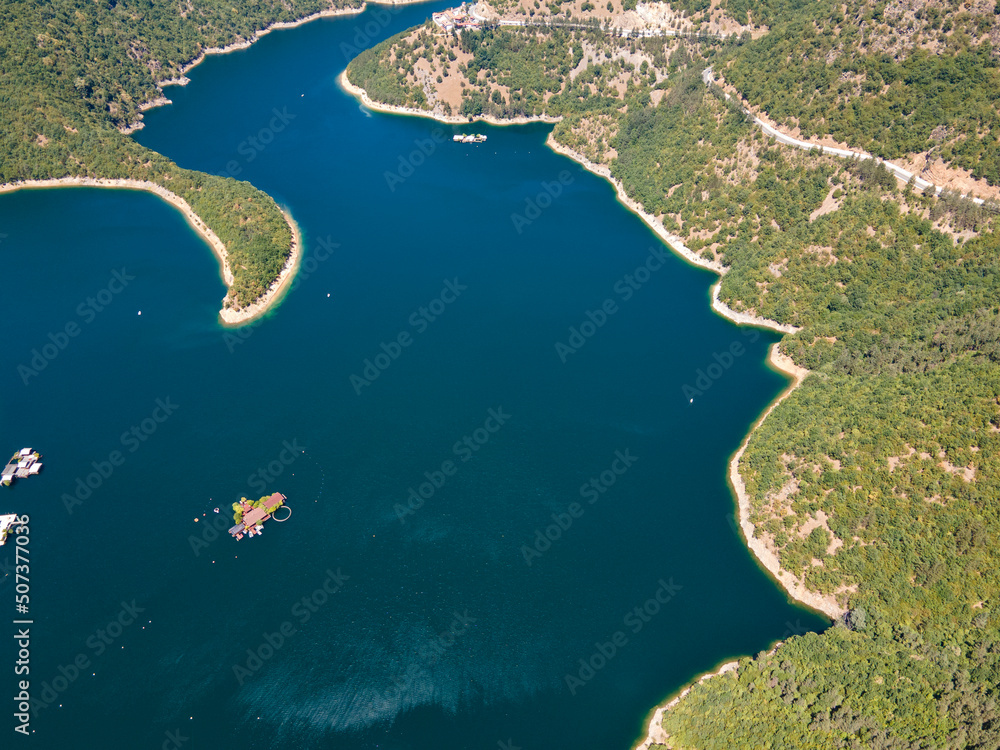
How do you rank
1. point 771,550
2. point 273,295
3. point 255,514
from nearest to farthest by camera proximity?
point 771,550, point 255,514, point 273,295

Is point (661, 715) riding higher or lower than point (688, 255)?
lower

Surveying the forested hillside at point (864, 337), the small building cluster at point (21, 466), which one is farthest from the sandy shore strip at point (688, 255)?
the small building cluster at point (21, 466)

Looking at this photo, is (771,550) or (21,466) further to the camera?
(21,466)

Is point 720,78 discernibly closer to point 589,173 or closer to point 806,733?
point 589,173
